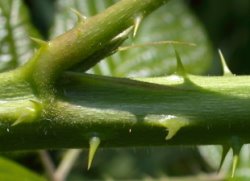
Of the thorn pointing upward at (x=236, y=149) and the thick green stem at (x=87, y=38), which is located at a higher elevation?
the thick green stem at (x=87, y=38)

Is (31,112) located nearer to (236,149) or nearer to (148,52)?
(236,149)

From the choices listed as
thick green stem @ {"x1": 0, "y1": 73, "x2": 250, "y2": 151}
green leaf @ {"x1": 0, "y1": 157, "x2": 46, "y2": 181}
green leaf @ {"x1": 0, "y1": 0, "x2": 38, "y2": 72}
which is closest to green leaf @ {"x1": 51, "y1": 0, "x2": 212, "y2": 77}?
green leaf @ {"x1": 0, "y1": 0, "x2": 38, "y2": 72}

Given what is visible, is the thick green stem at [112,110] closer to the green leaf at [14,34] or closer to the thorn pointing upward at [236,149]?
the thorn pointing upward at [236,149]

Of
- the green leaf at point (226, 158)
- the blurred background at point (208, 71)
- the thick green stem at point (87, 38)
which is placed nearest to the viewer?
the thick green stem at point (87, 38)

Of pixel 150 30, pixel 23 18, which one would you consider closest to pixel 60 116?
pixel 23 18

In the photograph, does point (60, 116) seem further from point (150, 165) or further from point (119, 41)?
point (150, 165)

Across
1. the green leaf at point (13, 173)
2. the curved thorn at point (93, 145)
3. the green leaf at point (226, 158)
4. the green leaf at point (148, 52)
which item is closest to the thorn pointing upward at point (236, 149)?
the curved thorn at point (93, 145)

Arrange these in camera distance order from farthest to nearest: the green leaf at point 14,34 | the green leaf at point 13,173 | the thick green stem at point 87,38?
1. the green leaf at point 14,34
2. the green leaf at point 13,173
3. the thick green stem at point 87,38

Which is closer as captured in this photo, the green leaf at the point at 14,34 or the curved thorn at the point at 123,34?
the curved thorn at the point at 123,34
